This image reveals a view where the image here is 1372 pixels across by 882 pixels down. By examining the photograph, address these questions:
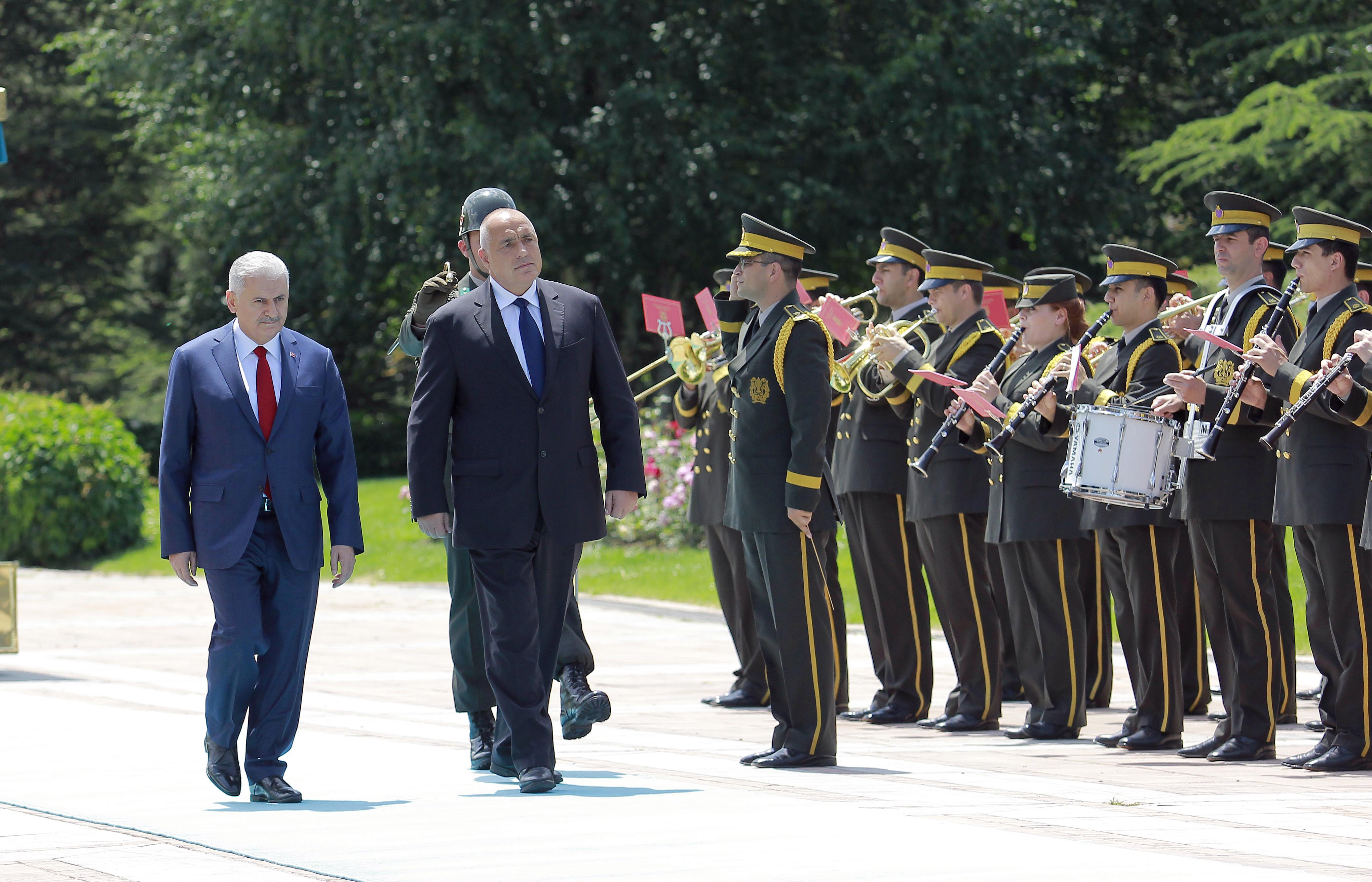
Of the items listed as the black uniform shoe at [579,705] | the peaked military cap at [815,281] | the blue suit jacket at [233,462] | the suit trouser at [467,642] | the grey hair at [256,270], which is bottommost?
the black uniform shoe at [579,705]

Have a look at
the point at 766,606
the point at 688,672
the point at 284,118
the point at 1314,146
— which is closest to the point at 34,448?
the point at 284,118

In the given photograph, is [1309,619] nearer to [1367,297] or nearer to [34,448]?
[1367,297]

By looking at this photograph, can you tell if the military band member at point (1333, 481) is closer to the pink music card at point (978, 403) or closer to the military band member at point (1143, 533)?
the military band member at point (1143, 533)

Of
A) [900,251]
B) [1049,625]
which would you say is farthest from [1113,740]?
[900,251]

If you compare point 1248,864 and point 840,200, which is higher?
point 840,200

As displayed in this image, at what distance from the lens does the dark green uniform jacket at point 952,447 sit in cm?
982

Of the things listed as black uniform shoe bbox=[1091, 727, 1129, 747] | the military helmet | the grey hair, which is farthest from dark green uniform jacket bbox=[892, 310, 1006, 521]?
the grey hair

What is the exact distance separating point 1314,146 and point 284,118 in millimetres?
16212

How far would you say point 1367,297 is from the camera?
9797 mm

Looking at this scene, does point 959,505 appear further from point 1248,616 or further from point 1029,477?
point 1248,616

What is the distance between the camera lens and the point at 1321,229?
812 cm

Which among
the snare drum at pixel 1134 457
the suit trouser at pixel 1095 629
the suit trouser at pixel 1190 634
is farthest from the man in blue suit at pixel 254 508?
the suit trouser at pixel 1095 629

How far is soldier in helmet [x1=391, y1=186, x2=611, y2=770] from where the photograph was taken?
310 inches

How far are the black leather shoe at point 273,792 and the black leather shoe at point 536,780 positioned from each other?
812 millimetres
